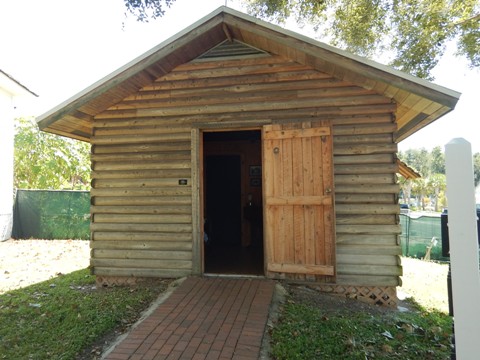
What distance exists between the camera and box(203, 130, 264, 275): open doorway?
7660 mm

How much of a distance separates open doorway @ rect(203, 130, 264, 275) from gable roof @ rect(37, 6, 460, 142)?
297cm

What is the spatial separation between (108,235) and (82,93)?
87.7 inches

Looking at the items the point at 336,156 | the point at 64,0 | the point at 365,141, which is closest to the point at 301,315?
the point at 336,156

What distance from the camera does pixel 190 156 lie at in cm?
477

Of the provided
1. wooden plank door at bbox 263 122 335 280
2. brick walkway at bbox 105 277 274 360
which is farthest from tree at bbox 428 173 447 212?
brick walkway at bbox 105 277 274 360

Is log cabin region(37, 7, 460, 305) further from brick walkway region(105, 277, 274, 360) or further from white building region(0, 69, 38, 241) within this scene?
white building region(0, 69, 38, 241)

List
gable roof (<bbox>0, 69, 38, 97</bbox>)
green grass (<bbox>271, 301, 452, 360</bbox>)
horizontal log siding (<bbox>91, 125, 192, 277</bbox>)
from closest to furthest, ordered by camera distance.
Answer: green grass (<bbox>271, 301, 452, 360</bbox>) → horizontal log siding (<bbox>91, 125, 192, 277</bbox>) → gable roof (<bbox>0, 69, 38, 97</bbox>)

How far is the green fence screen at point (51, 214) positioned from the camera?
10.1 meters

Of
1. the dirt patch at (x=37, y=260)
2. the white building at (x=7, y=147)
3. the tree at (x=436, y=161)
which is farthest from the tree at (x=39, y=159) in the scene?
the tree at (x=436, y=161)

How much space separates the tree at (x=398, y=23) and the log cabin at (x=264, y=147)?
4281 mm

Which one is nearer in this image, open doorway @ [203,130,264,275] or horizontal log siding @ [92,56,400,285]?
horizontal log siding @ [92,56,400,285]

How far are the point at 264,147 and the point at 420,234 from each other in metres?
7.87

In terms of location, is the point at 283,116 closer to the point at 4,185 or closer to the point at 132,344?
the point at 132,344

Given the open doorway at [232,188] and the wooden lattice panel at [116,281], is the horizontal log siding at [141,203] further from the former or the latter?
the open doorway at [232,188]
